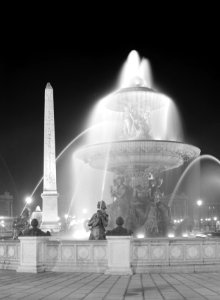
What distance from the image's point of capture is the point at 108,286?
11.1 meters

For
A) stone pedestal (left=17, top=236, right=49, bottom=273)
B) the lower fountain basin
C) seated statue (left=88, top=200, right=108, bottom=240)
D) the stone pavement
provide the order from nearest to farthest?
the stone pavement → stone pedestal (left=17, top=236, right=49, bottom=273) → seated statue (left=88, top=200, right=108, bottom=240) → the lower fountain basin

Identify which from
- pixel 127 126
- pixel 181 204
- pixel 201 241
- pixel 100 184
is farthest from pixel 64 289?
pixel 181 204

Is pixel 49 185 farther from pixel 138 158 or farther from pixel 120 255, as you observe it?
pixel 120 255

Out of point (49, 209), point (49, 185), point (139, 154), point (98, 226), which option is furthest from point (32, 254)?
point (49, 209)

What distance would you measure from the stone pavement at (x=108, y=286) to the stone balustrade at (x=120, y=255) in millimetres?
463

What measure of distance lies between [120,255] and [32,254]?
2.73 metres

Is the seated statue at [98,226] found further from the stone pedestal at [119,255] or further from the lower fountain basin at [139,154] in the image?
the lower fountain basin at [139,154]

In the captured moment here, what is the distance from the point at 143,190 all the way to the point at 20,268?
9758 millimetres

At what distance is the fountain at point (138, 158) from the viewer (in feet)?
70.8

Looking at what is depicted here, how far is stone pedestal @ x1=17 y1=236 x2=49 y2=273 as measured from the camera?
47.1ft

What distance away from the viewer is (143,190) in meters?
23.2

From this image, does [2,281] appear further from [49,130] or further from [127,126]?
[49,130]

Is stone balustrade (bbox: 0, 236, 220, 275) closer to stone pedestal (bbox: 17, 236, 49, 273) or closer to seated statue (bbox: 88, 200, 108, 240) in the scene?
stone pedestal (bbox: 17, 236, 49, 273)

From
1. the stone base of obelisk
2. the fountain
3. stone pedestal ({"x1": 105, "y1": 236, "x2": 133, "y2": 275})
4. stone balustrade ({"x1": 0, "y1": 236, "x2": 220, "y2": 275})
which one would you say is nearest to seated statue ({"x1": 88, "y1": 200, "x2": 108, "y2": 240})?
stone balustrade ({"x1": 0, "y1": 236, "x2": 220, "y2": 275})
